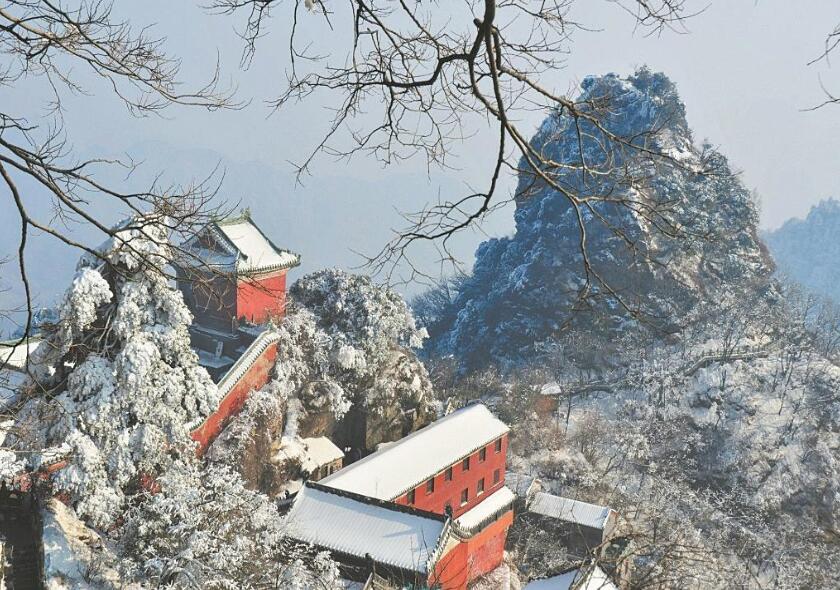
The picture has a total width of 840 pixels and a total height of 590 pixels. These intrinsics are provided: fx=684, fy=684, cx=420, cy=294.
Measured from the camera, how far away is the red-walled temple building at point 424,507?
47.6 ft

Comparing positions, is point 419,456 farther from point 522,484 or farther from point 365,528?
point 522,484

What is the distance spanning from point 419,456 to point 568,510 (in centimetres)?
753

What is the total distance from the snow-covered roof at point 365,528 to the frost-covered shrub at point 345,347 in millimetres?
4223

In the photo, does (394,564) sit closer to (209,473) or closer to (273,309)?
(209,473)

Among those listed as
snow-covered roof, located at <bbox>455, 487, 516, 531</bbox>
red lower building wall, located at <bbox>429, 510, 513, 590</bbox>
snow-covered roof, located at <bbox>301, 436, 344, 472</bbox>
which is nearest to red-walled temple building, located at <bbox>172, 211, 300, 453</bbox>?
snow-covered roof, located at <bbox>301, 436, 344, 472</bbox>

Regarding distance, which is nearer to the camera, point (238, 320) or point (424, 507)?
point (424, 507)

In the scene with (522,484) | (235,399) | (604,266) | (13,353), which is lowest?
(522,484)

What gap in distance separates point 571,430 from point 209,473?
76.6ft

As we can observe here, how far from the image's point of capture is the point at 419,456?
19.3 metres

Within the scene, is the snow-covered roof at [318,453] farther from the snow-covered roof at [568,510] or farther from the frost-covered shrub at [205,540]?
the snow-covered roof at [568,510]

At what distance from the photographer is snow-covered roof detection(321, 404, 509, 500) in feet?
57.4

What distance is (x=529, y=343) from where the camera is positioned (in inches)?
1719

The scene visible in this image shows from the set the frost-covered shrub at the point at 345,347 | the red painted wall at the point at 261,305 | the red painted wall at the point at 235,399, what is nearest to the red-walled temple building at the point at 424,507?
the frost-covered shrub at the point at 345,347

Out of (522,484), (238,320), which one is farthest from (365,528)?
(522,484)
